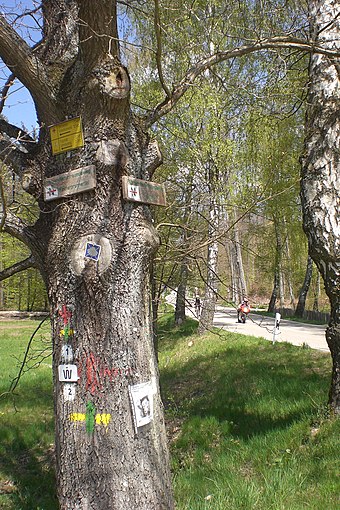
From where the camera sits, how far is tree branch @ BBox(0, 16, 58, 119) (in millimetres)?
2596

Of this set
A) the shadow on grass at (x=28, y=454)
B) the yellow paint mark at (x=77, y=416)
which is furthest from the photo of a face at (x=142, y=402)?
the shadow on grass at (x=28, y=454)

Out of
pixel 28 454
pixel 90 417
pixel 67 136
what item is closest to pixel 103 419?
pixel 90 417

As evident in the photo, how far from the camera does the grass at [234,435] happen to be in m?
3.43

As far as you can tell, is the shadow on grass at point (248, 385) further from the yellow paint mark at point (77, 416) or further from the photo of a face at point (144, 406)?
the yellow paint mark at point (77, 416)

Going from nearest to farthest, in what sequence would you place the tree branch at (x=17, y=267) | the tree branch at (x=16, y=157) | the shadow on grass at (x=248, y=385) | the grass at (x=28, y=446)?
the tree branch at (x=16, y=157) → the tree branch at (x=17, y=267) → the grass at (x=28, y=446) → the shadow on grass at (x=248, y=385)

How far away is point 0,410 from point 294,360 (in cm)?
513

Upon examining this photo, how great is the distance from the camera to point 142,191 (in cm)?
283

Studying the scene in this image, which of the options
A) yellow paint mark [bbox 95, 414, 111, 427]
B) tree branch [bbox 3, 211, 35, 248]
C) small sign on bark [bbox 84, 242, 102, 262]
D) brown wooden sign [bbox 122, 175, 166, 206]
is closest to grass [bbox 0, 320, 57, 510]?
Answer: tree branch [bbox 3, 211, 35, 248]

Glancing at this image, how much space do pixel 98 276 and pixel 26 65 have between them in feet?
4.16

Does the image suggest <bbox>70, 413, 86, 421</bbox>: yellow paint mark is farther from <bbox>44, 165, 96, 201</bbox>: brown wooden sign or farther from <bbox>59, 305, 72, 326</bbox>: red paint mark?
<bbox>44, 165, 96, 201</bbox>: brown wooden sign

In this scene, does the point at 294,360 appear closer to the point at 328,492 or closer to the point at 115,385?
the point at 328,492

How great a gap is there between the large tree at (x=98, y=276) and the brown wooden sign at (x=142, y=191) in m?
0.05

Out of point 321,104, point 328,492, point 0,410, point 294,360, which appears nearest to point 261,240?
point 294,360

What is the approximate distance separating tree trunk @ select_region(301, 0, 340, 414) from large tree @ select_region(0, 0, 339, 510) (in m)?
2.27
